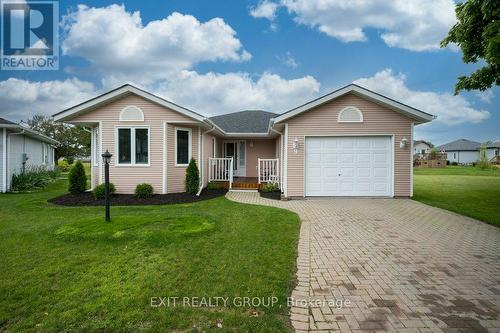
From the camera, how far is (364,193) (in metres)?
10.5

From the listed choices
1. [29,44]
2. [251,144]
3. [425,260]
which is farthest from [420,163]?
[29,44]

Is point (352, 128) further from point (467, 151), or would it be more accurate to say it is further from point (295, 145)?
point (467, 151)

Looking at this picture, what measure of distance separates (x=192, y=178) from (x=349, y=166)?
6423 millimetres

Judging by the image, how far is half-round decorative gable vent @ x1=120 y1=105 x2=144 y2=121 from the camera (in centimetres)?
1073

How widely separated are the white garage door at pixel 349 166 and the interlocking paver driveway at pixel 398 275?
3.42m

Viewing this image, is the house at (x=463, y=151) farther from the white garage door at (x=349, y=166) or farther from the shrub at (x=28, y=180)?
the shrub at (x=28, y=180)

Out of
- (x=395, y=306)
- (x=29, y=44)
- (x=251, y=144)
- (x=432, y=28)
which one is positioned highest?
(x=432, y=28)

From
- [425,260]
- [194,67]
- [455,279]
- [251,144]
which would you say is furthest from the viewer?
[194,67]

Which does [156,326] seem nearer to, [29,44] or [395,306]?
[395,306]

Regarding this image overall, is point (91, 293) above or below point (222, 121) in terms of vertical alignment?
below

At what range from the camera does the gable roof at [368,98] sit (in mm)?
9891

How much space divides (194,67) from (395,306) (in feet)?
68.3

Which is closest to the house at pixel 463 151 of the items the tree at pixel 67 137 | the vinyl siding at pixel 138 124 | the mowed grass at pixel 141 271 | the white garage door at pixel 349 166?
the white garage door at pixel 349 166

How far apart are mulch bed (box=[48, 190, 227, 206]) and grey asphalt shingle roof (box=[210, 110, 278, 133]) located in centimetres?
595
